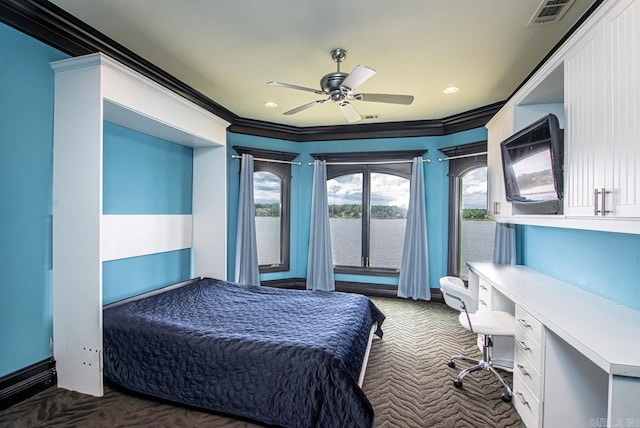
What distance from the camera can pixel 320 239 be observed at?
16.3ft

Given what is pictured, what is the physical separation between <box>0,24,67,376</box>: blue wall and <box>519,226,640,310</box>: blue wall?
3.68 meters

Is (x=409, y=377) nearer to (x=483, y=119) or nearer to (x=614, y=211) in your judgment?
(x=614, y=211)

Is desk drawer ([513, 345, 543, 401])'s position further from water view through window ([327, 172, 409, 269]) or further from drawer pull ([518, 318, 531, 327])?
water view through window ([327, 172, 409, 269])

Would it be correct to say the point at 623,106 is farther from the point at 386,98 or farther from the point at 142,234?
the point at 142,234

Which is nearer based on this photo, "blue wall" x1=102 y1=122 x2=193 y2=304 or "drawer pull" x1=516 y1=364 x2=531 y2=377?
"drawer pull" x1=516 y1=364 x2=531 y2=377

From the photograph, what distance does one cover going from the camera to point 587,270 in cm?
236

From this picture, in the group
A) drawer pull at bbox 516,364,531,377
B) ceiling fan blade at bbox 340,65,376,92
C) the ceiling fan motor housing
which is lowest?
drawer pull at bbox 516,364,531,377

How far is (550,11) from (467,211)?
110 inches

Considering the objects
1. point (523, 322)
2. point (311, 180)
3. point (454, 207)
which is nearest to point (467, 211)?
point (454, 207)

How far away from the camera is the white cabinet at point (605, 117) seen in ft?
4.76

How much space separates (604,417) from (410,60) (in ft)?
9.40

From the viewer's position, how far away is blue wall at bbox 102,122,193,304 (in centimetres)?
289

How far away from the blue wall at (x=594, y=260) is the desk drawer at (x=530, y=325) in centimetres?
29

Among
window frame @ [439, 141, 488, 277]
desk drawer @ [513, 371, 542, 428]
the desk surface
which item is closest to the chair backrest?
the desk surface
